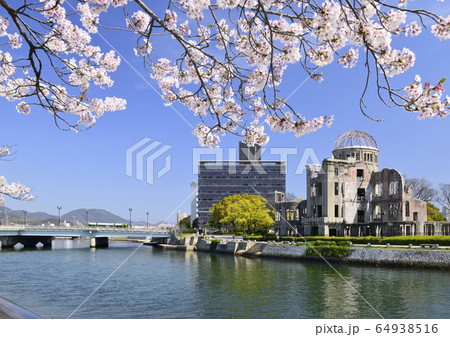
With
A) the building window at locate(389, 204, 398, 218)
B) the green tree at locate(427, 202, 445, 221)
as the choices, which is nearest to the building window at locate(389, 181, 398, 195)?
the building window at locate(389, 204, 398, 218)

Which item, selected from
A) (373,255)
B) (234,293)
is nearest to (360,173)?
(373,255)

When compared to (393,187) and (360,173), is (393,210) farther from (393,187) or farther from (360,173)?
(360,173)

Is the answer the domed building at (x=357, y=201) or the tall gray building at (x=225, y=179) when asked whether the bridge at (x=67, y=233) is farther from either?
the tall gray building at (x=225, y=179)

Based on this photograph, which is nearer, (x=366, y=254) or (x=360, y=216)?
(x=366, y=254)

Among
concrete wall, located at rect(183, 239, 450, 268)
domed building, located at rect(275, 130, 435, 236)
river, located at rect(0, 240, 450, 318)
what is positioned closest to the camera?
river, located at rect(0, 240, 450, 318)

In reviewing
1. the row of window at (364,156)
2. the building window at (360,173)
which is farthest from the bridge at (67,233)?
the row of window at (364,156)

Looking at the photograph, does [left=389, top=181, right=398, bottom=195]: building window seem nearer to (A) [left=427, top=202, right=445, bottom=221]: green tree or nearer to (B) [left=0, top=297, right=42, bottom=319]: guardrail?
(A) [left=427, top=202, right=445, bottom=221]: green tree

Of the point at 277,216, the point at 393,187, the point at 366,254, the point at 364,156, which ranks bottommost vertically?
the point at 366,254

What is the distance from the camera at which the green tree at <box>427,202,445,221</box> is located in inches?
3480

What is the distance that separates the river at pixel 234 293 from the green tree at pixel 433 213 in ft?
171

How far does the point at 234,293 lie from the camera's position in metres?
29.0

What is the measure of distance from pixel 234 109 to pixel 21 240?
10734 cm

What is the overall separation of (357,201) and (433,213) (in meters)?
25.9

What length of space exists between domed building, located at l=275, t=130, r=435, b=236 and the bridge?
3828 centimetres
